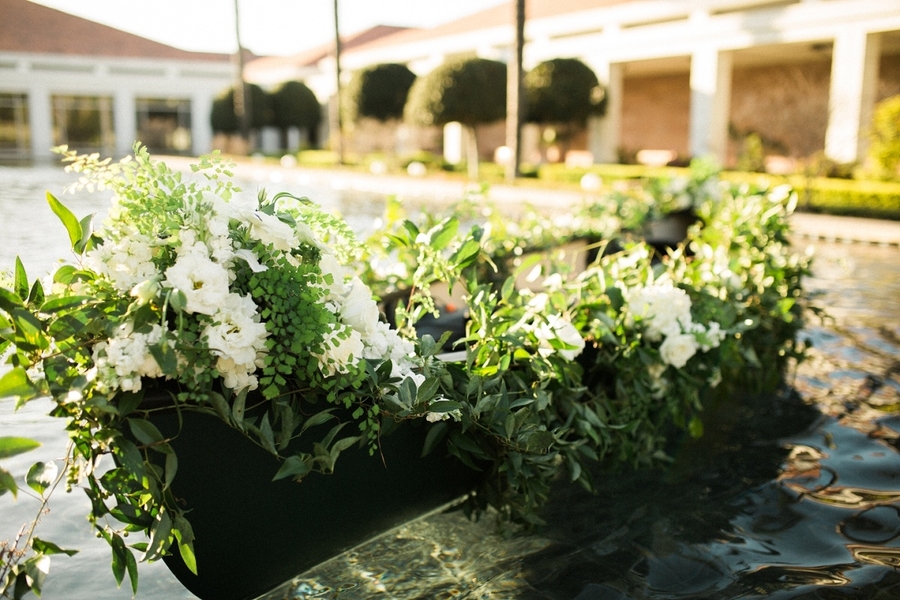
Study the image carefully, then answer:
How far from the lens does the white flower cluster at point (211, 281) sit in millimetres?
1680

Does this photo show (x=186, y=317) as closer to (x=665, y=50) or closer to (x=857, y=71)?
(x=857, y=71)

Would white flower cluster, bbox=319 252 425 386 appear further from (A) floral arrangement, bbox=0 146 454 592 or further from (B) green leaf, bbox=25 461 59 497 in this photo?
(B) green leaf, bbox=25 461 59 497

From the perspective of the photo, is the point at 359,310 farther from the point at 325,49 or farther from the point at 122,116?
the point at 325,49

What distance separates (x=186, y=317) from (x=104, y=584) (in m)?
1.39

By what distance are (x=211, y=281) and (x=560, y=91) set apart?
21037 millimetres

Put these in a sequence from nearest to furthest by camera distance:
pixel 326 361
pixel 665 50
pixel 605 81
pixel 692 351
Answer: pixel 326 361 → pixel 692 351 → pixel 665 50 → pixel 605 81

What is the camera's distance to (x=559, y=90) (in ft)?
70.9

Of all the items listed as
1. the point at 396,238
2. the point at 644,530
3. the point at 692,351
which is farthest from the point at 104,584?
the point at 692,351

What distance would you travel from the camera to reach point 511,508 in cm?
266

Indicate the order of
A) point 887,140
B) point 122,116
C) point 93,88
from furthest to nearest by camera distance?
point 122,116, point 93,88, point 887,140

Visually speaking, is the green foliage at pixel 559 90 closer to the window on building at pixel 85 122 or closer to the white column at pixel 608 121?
the white column at pixel 608 121

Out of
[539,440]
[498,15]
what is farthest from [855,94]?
[539,440]

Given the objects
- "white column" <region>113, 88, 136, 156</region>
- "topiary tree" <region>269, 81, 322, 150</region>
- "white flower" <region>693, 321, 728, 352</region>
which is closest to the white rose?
"white flower" <region>693, 321, 728, 352</region>

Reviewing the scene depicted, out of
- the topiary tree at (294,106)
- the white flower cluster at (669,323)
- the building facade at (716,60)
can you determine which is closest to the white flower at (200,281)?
the white flower cluster at (669,323)
